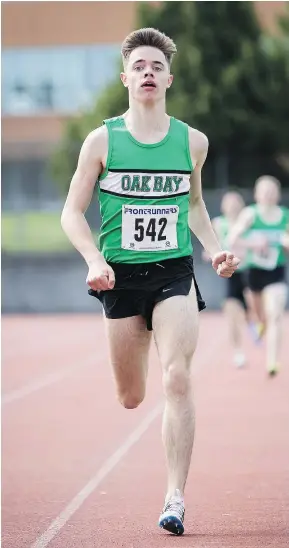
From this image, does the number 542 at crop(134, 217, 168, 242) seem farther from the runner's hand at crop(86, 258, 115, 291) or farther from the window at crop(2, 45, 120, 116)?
the window at crop(2, 45, 120, 116)

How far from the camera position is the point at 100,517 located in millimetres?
6648

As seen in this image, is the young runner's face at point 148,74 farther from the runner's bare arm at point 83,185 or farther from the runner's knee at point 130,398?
the runner's knee at point 130,398

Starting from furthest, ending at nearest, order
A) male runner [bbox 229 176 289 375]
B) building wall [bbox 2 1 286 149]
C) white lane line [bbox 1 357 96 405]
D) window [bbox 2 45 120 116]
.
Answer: window [bbox 2 45 120 116] < building wall [bbox 2 1 286 149] < male runner [bbox 229 176 289 375] < white lane line [bbox 1 357 96 405]

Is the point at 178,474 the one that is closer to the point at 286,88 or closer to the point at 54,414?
the point at 54,414

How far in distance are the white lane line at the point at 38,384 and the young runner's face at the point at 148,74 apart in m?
6.77

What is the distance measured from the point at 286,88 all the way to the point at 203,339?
60.3ft

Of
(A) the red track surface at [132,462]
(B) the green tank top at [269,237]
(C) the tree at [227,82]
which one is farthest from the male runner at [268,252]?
(C) the tree at [227,82]

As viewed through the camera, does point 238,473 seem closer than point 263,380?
Yes

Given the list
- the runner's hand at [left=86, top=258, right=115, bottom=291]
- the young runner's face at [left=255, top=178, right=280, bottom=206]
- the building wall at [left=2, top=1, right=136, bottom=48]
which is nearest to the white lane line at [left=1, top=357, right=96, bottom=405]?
the young runner's face at [left=255, top=178, right=280, bottom=206]

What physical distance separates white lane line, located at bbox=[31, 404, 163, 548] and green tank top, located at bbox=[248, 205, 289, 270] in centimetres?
305

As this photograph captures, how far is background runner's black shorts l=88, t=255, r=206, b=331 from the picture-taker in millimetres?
6145

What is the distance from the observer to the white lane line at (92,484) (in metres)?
6.17

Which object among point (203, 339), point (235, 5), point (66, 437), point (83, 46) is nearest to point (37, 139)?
point (83, 46)

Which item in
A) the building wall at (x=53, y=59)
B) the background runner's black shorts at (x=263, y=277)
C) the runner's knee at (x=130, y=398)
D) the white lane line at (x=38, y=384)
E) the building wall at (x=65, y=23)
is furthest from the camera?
the building wall at (x=53, y=59)
